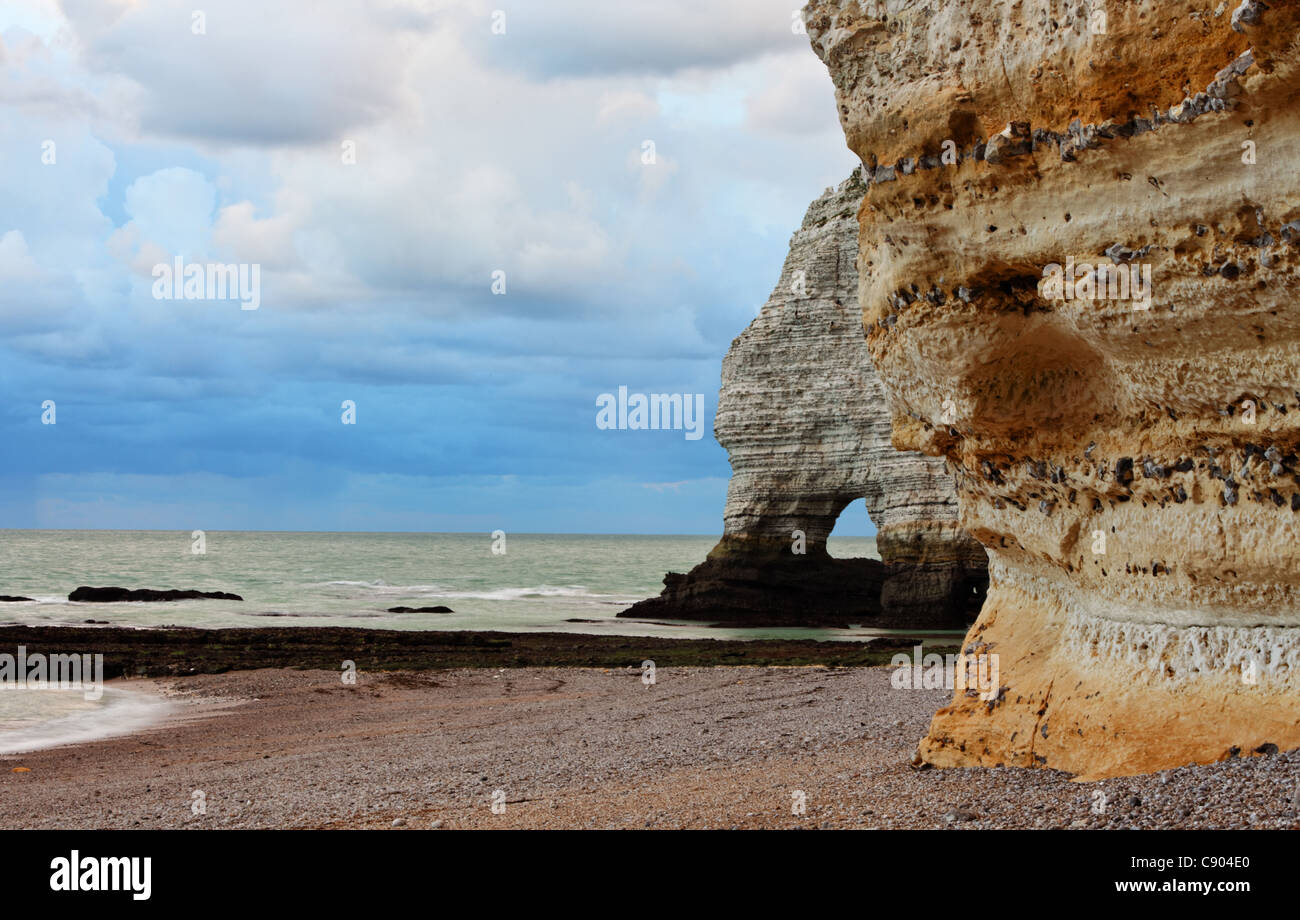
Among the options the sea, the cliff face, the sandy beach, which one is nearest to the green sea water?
the sea

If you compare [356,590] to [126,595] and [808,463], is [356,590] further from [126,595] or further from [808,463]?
[808,463]

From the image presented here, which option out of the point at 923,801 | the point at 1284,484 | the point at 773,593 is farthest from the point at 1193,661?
the point at 773,593

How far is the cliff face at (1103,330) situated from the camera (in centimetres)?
463

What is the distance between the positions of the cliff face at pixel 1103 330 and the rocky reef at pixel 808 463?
2605 centimetres

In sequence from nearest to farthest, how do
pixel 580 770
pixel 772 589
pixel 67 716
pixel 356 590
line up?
pixel 580 770, pixel 67 716, pixel 772 589, pixel 356 590

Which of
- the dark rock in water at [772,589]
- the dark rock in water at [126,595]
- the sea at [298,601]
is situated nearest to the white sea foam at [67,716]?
the sea at [298,601]

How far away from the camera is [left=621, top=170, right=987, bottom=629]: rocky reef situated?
3322 centimetres

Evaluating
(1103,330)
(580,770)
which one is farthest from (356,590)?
(1103,330)

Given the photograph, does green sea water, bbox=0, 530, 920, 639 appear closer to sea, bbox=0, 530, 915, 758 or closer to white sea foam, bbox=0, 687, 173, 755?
sea, bbox=0, 530, 915, 758

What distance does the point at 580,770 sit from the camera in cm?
815

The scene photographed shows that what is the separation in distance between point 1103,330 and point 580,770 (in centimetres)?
497

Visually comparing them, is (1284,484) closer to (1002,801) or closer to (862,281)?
(1002,801)

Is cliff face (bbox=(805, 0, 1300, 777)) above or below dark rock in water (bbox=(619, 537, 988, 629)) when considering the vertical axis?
above

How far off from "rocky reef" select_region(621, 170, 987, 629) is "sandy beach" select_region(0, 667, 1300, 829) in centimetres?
1688
